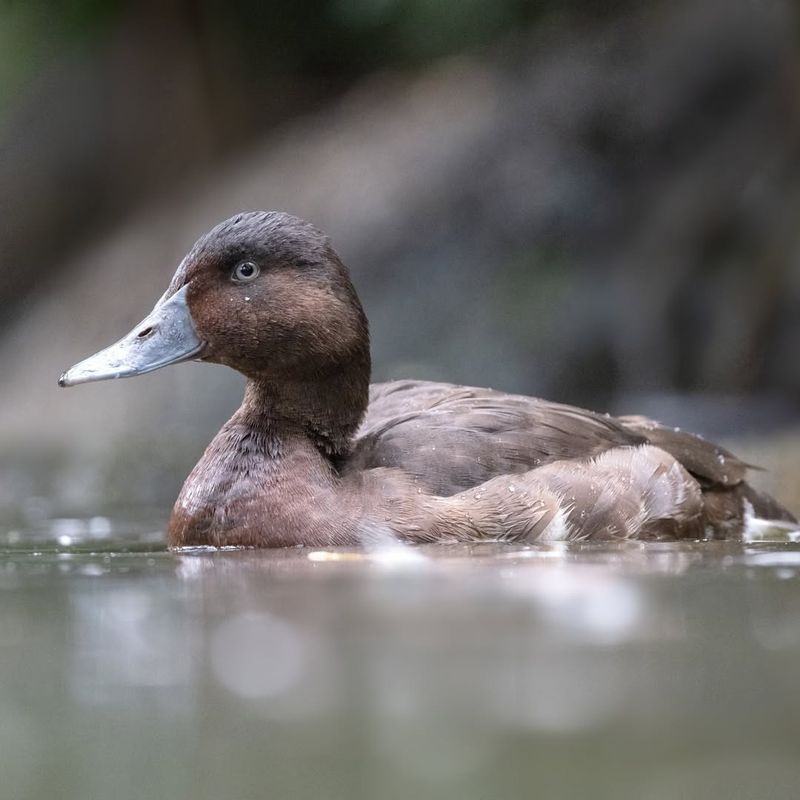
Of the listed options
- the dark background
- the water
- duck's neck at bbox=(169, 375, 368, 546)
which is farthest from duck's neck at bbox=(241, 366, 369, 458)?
the dark background

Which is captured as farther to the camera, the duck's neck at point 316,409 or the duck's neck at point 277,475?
the duck's neck at point 316,409

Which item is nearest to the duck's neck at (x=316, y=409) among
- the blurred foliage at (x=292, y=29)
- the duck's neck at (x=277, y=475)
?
the duck's neck at (x=277, y=475)

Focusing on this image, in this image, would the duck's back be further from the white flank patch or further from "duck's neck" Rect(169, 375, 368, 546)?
"duck's neck" Rect(169, 375, 368, 546)

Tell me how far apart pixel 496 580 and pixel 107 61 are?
8226mm

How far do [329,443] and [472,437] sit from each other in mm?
465

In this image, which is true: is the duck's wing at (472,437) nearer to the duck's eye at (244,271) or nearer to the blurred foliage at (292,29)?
the duck's eye at (244,271)

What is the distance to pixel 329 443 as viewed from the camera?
404cm

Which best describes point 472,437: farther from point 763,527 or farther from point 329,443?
point 763,527

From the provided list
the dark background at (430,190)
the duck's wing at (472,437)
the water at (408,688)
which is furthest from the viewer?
the dark background at (430,190)

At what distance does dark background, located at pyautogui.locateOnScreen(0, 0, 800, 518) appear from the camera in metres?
7.80

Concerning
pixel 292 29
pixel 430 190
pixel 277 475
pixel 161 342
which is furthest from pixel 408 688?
pixel 292 29

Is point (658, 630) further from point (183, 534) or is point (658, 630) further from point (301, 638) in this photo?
point (183, 534)

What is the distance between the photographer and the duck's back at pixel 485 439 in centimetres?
387

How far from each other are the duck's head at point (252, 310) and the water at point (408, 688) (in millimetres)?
1401
